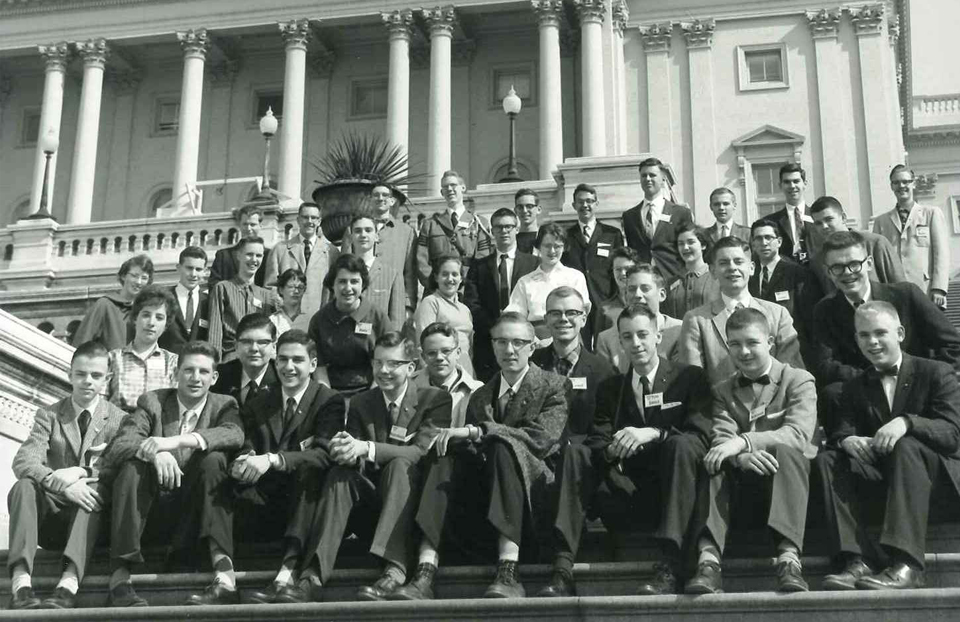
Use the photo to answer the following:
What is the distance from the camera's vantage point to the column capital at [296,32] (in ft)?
130

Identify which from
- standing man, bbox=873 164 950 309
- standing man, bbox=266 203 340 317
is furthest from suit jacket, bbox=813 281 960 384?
standing man, bbox=266 203 340 317

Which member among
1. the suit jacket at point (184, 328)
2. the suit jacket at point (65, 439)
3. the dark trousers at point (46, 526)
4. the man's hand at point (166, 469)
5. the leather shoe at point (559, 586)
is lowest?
the leather shoe at point (559, 586)

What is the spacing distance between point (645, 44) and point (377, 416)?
33.1 m

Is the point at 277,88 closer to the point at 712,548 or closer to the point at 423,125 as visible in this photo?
the point at 423,125

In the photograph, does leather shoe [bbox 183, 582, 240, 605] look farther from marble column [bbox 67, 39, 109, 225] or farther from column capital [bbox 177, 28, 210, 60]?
column capital [bbox 177, 28, 210, 60]

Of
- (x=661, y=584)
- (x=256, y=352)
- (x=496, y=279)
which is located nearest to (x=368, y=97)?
(x=496, y=279)

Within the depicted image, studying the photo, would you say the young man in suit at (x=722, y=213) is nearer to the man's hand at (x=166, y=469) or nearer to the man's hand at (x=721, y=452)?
the man's hand at (x=721, y=452)

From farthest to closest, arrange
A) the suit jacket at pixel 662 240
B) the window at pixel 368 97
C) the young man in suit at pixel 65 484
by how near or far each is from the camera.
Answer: the window at pixel 368 97
the suit jacket at pixel 662 240
the young man in suit at pixel 65 484

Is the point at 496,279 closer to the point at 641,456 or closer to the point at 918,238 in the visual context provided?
the point at 918,238

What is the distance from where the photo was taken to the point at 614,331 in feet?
30.3

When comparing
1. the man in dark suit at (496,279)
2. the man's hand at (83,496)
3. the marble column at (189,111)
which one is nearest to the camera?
the man's hand at (83,496)

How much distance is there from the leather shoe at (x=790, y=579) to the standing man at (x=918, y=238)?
592cm

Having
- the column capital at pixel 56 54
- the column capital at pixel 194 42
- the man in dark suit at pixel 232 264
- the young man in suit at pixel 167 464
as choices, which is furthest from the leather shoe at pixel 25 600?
the column capital at pixel 56 54

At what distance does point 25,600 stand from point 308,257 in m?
6.06
